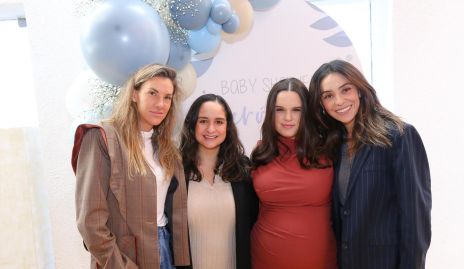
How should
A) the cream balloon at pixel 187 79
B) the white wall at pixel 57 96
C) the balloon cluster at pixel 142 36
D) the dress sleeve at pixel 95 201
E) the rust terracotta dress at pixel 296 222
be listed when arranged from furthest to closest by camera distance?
the white wall at pixel 57 96 < the cream balloon at pixel 187 79 < the rust terracotta dress at pixel 296 222 < the balloon cluster at pixel 142 36 < the dress sleeve at pixel 95 201

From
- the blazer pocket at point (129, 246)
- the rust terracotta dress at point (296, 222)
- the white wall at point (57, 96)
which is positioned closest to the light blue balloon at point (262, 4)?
the rust terracotta dress at point (296, 222)

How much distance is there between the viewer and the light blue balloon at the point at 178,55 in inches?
76.6

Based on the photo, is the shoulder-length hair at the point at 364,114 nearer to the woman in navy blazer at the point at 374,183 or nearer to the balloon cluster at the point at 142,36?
the woman in navy blazer at the point at 374,183

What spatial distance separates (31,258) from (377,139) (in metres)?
2.40

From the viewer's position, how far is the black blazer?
70.6 inches

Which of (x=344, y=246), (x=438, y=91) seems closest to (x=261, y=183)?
(x=344, y=246)

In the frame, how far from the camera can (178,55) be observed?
1.96m

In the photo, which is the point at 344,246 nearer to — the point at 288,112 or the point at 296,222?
the point at 296,222

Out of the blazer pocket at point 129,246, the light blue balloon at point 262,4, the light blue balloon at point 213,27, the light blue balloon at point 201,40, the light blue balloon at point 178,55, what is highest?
the light blue balloon at point 262,4

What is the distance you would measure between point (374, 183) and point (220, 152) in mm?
797

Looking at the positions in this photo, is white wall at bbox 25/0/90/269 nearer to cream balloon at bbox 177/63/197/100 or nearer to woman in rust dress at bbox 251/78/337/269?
cream balloon at bbox 177/63/197/100

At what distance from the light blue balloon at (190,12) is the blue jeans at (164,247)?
0.99 metres

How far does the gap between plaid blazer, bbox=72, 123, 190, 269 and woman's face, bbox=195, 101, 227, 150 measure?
399 mm

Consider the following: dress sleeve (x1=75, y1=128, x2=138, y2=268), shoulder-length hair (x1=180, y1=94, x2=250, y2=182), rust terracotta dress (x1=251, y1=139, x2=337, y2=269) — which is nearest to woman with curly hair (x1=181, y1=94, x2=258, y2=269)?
shoulder-length hair (x1=180, y1=94, x2=250, y2=182)
